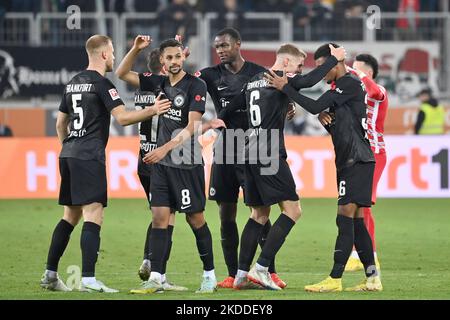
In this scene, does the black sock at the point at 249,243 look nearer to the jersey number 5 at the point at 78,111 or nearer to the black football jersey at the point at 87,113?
the black football jersey at the point at 87,113

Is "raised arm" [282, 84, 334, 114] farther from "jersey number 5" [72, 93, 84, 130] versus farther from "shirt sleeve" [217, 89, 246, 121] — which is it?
"jersey number 5" [72, 93, 84, 130]

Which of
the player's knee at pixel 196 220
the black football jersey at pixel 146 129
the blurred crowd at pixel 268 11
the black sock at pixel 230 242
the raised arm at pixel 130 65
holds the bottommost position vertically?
the black sock at pixel 230 242

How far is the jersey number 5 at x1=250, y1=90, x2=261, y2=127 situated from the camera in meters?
10.0

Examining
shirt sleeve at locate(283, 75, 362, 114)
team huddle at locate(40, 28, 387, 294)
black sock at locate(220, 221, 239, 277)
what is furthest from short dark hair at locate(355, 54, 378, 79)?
black sock at locate(220, 221, 239, 277)

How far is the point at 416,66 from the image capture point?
73.6 feet

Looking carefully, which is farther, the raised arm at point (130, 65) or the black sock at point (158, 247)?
the raised arm at point (130, 65)

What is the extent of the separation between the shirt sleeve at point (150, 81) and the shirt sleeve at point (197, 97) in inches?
14.1

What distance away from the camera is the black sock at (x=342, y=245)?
968 cm

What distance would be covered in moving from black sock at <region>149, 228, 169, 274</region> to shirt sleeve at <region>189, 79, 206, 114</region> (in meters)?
1.08

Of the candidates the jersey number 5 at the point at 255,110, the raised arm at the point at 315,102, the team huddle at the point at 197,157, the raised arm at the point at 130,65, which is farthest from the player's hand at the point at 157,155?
the raised arm at the point at 315,102

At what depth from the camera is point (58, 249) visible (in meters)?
9.93

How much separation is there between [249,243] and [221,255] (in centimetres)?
267

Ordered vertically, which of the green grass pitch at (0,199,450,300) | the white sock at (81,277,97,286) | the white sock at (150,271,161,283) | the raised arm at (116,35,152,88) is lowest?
the green grass pitch at (0,199,450,300)

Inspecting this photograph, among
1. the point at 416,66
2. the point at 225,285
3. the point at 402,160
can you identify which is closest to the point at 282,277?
the point at 225,285
